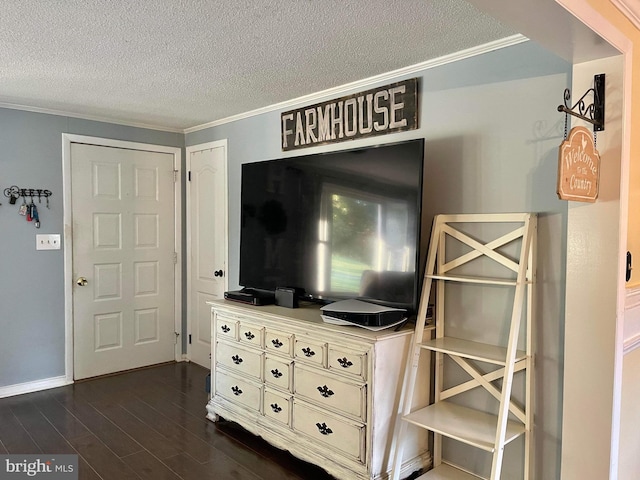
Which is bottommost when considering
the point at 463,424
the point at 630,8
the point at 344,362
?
the point at 463,424

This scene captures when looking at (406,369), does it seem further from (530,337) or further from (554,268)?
(554,268)

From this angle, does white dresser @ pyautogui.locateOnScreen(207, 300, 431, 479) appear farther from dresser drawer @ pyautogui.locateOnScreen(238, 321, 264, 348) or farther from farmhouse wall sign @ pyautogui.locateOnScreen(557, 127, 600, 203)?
farmhouse wall sign @ pyautogui.locateOnScreen(557, 127, 600, 203)

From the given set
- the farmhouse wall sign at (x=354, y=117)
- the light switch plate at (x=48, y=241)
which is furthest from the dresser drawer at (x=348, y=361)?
the light switch plate at (x=48, y=241)

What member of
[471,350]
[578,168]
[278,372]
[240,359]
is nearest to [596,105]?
[578,168]

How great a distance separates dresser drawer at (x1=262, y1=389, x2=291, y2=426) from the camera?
269 centimetres

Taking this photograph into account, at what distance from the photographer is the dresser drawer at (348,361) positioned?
229 cm

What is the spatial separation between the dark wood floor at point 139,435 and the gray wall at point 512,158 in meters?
1.22

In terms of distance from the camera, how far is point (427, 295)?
239 cm

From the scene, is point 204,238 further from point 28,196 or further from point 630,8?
point 630,8

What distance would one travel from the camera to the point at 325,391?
97.4 inches

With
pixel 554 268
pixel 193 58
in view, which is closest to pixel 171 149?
pixel 193 58

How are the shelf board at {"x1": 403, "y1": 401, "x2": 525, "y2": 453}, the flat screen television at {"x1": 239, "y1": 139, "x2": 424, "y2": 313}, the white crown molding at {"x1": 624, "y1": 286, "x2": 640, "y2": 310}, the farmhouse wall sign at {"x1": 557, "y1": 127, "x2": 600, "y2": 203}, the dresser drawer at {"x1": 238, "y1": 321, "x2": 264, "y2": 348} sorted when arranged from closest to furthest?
1. the farmhouse wall sign at {"x1": 557, "y1": 127, "x2": 600, "y2": 203}
2. the white crown molding at {"x1": 624, "y1": 286, "x2": 640, "y2": 310}
3. the shelf board at {"x1": 403, "y1": 401, "x2": 525, "y2": 453}
4. the flat screen television at {"x1": 239, "y1": 139, "x2": 424, "y2": 313}
5. the dresser drawer at {"x1": 238, "y1": 321, "x2": 264, "y2": 348}

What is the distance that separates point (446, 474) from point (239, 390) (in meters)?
1.36

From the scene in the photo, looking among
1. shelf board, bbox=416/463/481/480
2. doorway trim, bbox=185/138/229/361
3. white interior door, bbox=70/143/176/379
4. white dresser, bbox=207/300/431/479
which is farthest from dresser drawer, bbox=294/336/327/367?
white interior door, bbox=70/143/176/379
